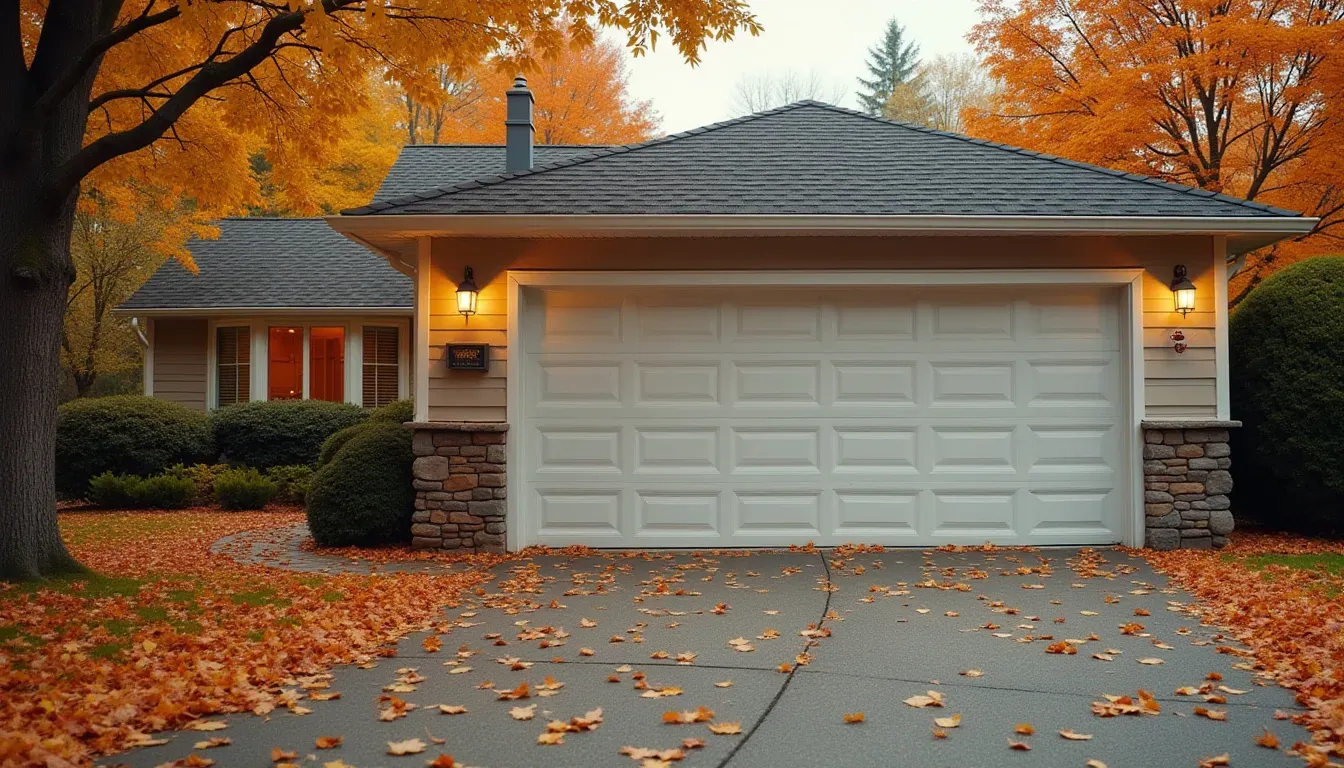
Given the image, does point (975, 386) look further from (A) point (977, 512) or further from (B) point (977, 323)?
(A) point (977, 512)

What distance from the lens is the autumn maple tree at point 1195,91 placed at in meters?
11.8

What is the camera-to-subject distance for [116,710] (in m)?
3.75

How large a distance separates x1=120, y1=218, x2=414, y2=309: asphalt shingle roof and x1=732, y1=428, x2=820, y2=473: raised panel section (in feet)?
26.4

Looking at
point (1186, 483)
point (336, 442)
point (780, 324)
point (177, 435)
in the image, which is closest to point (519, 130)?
point (336, 442)

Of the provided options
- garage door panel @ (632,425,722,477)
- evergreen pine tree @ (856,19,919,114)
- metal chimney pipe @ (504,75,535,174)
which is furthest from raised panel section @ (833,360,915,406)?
evergreen pine tree @ (856,19,919,114)

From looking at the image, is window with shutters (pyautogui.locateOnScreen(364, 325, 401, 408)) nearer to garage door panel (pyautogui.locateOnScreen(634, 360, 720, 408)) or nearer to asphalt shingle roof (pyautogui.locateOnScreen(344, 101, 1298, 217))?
asphalt shingle roof (pyautogui.locateOnScreen(344, 101, 1298, 217))

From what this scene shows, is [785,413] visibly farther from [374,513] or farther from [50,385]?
[50,385]

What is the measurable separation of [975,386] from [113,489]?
433 inches

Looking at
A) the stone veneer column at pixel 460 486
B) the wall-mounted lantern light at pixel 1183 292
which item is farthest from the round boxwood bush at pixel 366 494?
the wall-mounted lantern light at pixel 1183 292

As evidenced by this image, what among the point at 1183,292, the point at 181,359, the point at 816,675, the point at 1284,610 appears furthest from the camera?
the point at 181,359

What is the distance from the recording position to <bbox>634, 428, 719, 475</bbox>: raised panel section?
8172mm

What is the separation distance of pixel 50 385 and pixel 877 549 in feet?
21.2

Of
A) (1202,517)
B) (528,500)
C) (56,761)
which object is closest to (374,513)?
(528,500)

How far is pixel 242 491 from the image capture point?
482 inches
